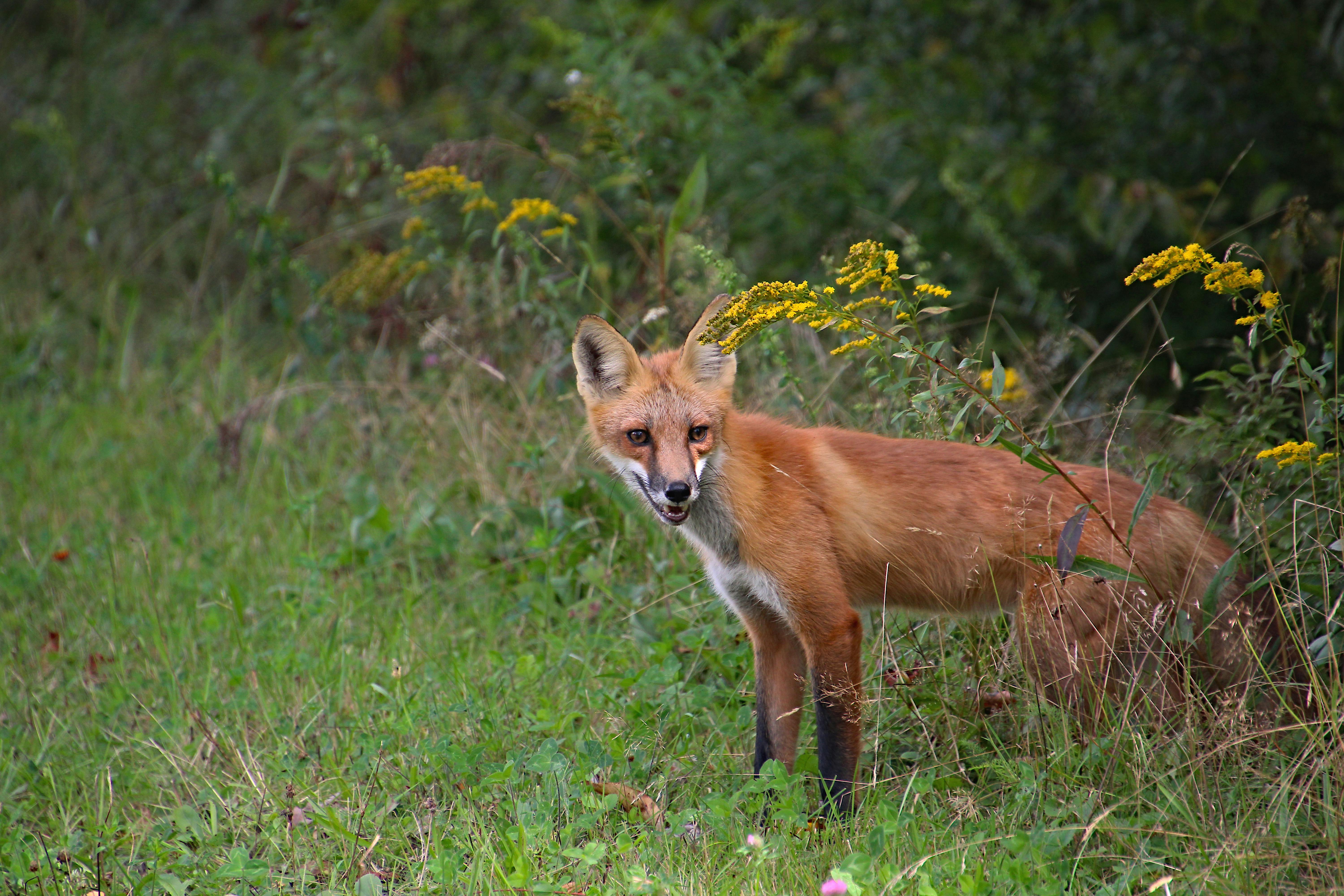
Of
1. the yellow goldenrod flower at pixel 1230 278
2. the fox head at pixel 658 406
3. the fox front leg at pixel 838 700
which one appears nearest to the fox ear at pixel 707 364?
the fox head at pixel 658 406

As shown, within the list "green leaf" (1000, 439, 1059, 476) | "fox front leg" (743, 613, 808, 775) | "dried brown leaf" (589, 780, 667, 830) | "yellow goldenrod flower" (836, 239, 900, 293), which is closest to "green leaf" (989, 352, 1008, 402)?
"green leaf" (1000, 439, 1059, 476)

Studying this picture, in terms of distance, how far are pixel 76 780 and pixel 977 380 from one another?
10.4 feet

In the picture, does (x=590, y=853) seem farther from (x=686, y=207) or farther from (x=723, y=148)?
(x=723, y=148)

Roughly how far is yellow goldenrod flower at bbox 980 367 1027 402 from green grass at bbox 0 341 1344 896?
0.80m

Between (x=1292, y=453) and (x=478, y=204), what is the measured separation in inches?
125

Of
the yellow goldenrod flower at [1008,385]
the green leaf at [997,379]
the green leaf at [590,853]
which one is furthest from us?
the yellow goldenrod flower at [1008,385]

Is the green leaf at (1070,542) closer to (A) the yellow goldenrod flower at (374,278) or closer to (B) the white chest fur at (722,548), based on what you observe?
(B) the white chest fur at (722,548)

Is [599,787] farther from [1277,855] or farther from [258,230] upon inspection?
[258,230]

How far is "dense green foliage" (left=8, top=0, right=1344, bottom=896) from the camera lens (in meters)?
2.84

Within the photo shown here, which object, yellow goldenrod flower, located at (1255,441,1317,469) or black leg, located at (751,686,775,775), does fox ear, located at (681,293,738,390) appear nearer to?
black leg, located at (751,686,775,775)

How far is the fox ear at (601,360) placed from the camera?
11.7 feet

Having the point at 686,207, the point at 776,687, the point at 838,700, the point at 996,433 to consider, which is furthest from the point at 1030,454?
the point at 686,207

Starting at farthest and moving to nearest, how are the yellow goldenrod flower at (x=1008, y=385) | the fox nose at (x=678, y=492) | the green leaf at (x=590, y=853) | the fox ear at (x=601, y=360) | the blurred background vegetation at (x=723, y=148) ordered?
the blurred background vegetation at (x=723, y=148) < the fox ear at (x=601, y=360) < the fox nose at (x=678, y=492) < the yellow goldenrod flower at (x=1008, y=385) < the green leaf at (x=590, y=853)

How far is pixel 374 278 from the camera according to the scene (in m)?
5.00
